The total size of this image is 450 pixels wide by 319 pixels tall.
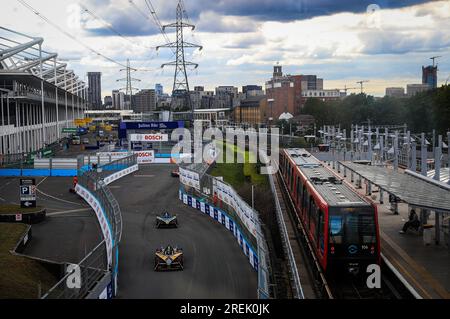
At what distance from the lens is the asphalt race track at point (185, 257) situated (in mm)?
10242

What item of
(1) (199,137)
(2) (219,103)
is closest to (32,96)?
(1) (199,137)

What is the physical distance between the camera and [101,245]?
14242mm

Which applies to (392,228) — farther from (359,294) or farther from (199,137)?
(199,137)

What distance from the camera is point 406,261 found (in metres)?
11.9

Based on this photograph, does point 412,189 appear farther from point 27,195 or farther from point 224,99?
point 224,99

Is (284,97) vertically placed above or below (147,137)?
above

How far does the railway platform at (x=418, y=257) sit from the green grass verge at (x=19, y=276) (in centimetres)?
678

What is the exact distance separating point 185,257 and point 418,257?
5.34 m

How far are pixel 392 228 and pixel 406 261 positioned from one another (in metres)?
3.80

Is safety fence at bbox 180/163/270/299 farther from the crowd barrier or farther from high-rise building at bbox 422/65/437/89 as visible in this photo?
high-rise building at bbox 422/65/437/89

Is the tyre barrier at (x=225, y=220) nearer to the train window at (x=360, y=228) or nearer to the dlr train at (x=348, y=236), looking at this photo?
the dlr train at (x=348, y=236)

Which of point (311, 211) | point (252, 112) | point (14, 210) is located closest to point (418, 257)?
point (311, 211)

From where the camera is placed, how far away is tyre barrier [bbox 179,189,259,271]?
12.0m

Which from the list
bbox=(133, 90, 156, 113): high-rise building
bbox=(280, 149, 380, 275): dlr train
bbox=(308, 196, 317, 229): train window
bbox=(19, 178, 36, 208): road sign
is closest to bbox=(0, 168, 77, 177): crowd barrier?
bbox=(19, 178, 36, 208): road sign
